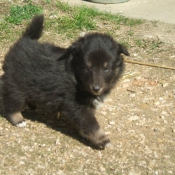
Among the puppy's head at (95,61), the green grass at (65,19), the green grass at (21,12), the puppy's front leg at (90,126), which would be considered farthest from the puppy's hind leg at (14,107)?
the green grass at (21,12)

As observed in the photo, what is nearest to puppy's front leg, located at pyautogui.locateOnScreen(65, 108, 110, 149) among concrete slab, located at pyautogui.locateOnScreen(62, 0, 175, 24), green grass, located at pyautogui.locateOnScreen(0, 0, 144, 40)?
green grass, located at pyautogui.locateOnScreen(0, 0, 144, 40)

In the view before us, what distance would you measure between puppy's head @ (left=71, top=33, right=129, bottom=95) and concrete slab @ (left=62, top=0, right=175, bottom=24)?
409 cm

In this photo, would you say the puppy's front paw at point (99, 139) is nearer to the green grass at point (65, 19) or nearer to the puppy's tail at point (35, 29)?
the puppy's tail at point (35, 29)

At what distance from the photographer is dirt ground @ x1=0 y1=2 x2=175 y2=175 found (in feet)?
14.0

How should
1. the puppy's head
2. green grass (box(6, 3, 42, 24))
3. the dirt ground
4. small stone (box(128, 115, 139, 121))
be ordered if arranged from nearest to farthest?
the dirt ground → the puppy's head → small stone (box(128, 115, 139, 121)) → green grass (box(6, 3, 42, 24))

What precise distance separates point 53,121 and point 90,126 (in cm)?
78

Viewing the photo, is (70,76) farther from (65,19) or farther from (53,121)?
(65,19)

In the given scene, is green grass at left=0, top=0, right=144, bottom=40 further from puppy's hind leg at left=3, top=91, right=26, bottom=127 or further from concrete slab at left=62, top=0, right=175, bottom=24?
puppy's hind leg at left=3, top=91, right=26, bottom=127

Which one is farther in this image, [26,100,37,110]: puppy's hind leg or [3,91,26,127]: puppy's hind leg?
[26,100,37,110]: puppy's hind leg

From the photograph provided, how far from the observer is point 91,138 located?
180 inches

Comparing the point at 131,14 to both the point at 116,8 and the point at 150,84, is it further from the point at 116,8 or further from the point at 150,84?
the point at 150,84

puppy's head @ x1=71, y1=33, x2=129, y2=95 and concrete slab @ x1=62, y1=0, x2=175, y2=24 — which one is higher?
puppy's head @ x1=71, y1=33, x2=129, y2=95

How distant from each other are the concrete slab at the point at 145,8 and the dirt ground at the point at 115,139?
273 cm

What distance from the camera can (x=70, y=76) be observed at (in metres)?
4.55
